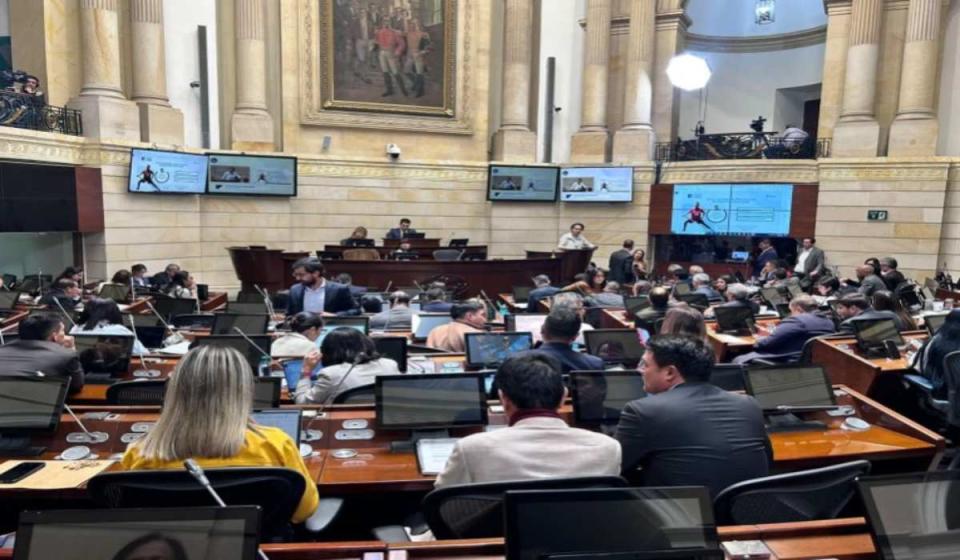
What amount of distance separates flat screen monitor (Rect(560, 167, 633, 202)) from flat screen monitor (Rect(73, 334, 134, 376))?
11684 millimetres

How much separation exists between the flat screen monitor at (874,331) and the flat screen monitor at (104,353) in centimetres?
572

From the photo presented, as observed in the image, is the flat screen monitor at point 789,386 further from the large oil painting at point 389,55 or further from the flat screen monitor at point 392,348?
the large oil painting at point 389,55

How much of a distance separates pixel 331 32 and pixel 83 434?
12.3 metres

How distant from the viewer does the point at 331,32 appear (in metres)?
13.7

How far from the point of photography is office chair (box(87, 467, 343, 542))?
191 centimetres

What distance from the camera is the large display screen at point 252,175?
41.8 ft

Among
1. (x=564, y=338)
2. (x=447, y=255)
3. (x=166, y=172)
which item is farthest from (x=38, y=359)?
(x=166, y=172)

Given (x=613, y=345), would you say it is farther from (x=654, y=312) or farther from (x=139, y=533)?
(x=139, y=533)

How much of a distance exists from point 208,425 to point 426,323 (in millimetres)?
3821

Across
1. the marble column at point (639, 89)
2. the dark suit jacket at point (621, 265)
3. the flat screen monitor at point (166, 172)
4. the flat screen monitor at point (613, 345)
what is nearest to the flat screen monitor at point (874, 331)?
the flat screen monitor at point (613, 345)

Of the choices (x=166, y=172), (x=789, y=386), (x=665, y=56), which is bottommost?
(x=789, y=386)

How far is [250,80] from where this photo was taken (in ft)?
43.3

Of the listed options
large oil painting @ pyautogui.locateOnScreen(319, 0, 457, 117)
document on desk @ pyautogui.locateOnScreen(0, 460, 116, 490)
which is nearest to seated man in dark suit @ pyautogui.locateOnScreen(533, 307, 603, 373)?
document on desk @ pyautogui.locateOnScreen(0, 460, 116, 490)

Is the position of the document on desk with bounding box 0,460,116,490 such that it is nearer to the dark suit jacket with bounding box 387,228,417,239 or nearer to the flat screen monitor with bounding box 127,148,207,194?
the flat screen monitor with bounding box 127,148,207,194
